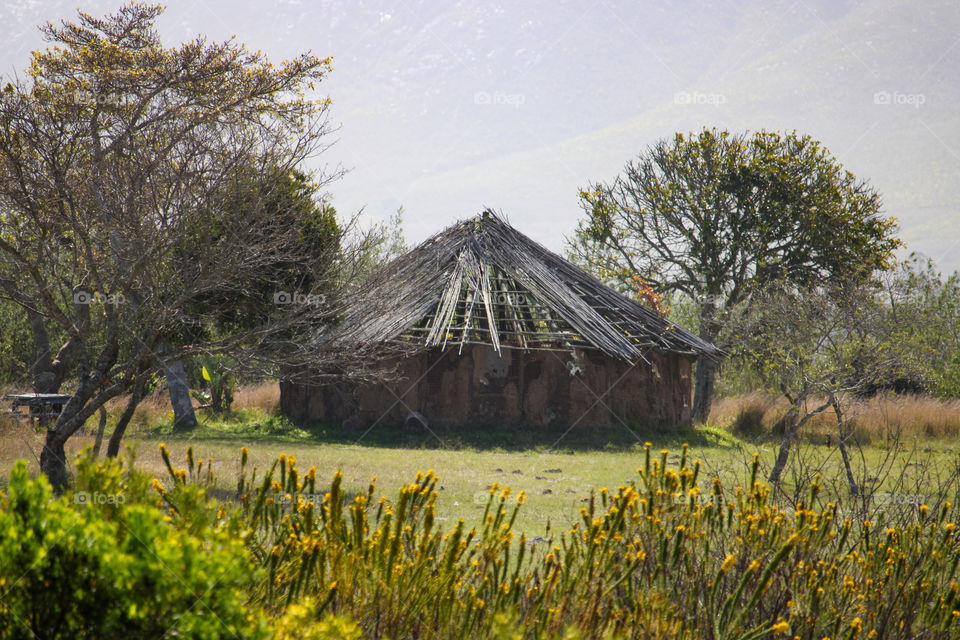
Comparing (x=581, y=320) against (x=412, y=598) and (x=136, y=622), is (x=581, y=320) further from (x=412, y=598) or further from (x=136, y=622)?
(x=136, y=622)

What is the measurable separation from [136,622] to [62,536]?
11.5 inches

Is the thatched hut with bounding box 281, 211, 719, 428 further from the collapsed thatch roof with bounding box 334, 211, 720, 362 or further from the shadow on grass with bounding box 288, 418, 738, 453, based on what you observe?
the shadow on grass with bounding box 288, 418, 738, 453

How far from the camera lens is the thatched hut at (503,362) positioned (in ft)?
54.4

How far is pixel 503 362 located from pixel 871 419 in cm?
922

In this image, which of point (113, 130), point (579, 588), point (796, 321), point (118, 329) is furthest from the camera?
point (796, 321)

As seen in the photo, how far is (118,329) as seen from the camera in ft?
27.7

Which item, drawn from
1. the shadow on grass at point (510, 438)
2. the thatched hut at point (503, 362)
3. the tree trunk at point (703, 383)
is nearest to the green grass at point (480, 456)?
the shadow on grass at point (510, 438)

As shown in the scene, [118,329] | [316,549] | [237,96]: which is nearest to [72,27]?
[237,96]

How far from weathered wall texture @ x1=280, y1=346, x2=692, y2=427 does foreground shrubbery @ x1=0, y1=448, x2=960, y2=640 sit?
40.8ft

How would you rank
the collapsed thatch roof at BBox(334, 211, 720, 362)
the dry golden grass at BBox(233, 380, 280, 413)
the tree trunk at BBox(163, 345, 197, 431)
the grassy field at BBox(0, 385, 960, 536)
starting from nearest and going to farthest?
the grassy field at BBox(0, 385, 960, 536) < the collapsed thatch roof at BBox(334, 211, 720, 362) < the tree trunk at BBox(163, 345, 197, 431) < the dry golden grass at BBox(233, 380, 280, 413)

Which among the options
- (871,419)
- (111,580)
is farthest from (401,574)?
(871,419)

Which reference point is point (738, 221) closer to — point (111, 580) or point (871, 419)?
point (871, 419)

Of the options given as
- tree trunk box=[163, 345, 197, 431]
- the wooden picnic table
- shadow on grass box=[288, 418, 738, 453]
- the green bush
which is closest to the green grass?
shadow on grass box=[288, 418, 738, 453]

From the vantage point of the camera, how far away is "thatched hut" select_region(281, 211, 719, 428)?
16.6m
